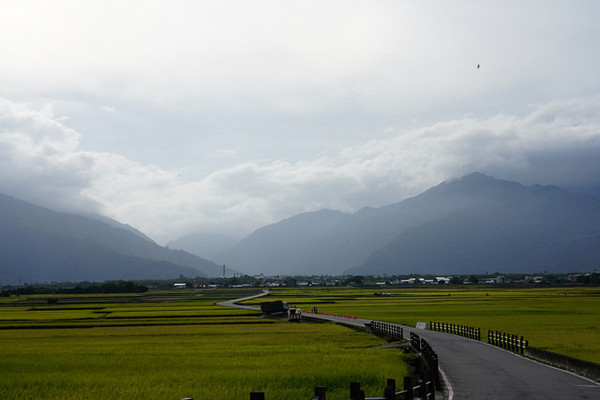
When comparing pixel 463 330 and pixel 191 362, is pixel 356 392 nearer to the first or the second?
pixel 191 362

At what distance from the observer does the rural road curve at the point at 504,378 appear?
786 inches

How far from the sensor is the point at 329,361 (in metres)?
31.7

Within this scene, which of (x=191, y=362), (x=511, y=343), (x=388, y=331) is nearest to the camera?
(x=191, y=362)

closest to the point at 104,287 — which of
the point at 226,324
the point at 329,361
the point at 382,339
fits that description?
the point at 226,324

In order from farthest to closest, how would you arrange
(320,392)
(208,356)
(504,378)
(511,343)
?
(511,343)
(208,356)
(504,378)
(320,392)

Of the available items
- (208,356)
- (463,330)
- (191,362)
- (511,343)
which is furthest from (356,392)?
(463,330)

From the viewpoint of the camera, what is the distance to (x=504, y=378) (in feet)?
77.7

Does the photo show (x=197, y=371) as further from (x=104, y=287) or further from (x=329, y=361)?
(x=104, y=287)

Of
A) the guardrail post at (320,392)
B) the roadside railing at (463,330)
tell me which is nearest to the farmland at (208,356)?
the roadside railing at (463,330)

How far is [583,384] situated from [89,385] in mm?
19349

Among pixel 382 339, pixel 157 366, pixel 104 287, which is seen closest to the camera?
pixel 157 366

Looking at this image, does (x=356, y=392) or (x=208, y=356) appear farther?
(x=208, y=356)

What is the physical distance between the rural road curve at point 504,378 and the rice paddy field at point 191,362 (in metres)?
2.81

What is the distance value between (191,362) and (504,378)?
16221mm
